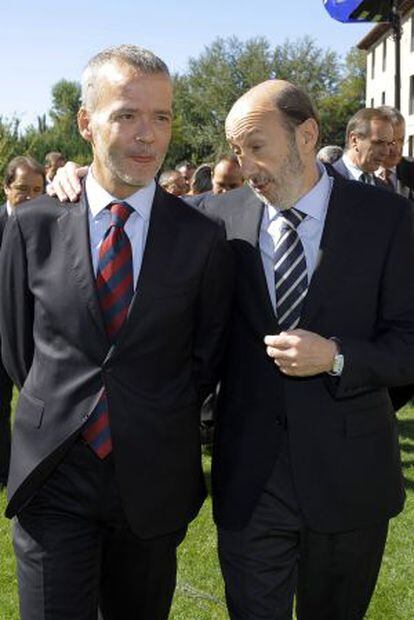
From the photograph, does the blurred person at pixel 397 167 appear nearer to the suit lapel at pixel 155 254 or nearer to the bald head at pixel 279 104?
the bald head at pixel 279 104

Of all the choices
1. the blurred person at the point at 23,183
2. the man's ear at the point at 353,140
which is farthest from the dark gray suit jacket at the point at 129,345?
the man's ear at the point at 353,140

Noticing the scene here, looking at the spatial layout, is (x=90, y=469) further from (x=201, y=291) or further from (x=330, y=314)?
(x=330, y=314)

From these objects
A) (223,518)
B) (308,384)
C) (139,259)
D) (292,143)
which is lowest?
(223,518)

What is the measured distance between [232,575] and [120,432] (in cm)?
71

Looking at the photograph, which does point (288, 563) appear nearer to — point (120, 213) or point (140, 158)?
point (120, 213)

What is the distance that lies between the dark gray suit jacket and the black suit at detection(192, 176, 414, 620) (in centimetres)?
14

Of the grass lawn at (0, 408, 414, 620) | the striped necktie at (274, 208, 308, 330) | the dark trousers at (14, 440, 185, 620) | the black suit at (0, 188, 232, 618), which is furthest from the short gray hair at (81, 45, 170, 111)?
the grass lawn at (0, 408, 414, 620)

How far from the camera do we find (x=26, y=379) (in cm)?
304

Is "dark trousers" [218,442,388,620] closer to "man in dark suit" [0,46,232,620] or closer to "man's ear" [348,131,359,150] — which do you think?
"man in dark suit" [0,46,232,620]

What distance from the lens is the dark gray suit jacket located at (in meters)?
2.78

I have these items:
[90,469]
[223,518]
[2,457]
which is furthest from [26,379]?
[2,457]

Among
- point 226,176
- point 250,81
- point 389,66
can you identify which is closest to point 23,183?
Result: point 226,176

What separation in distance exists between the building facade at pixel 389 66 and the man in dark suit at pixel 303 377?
38.8 m

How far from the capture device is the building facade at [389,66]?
45156mm
